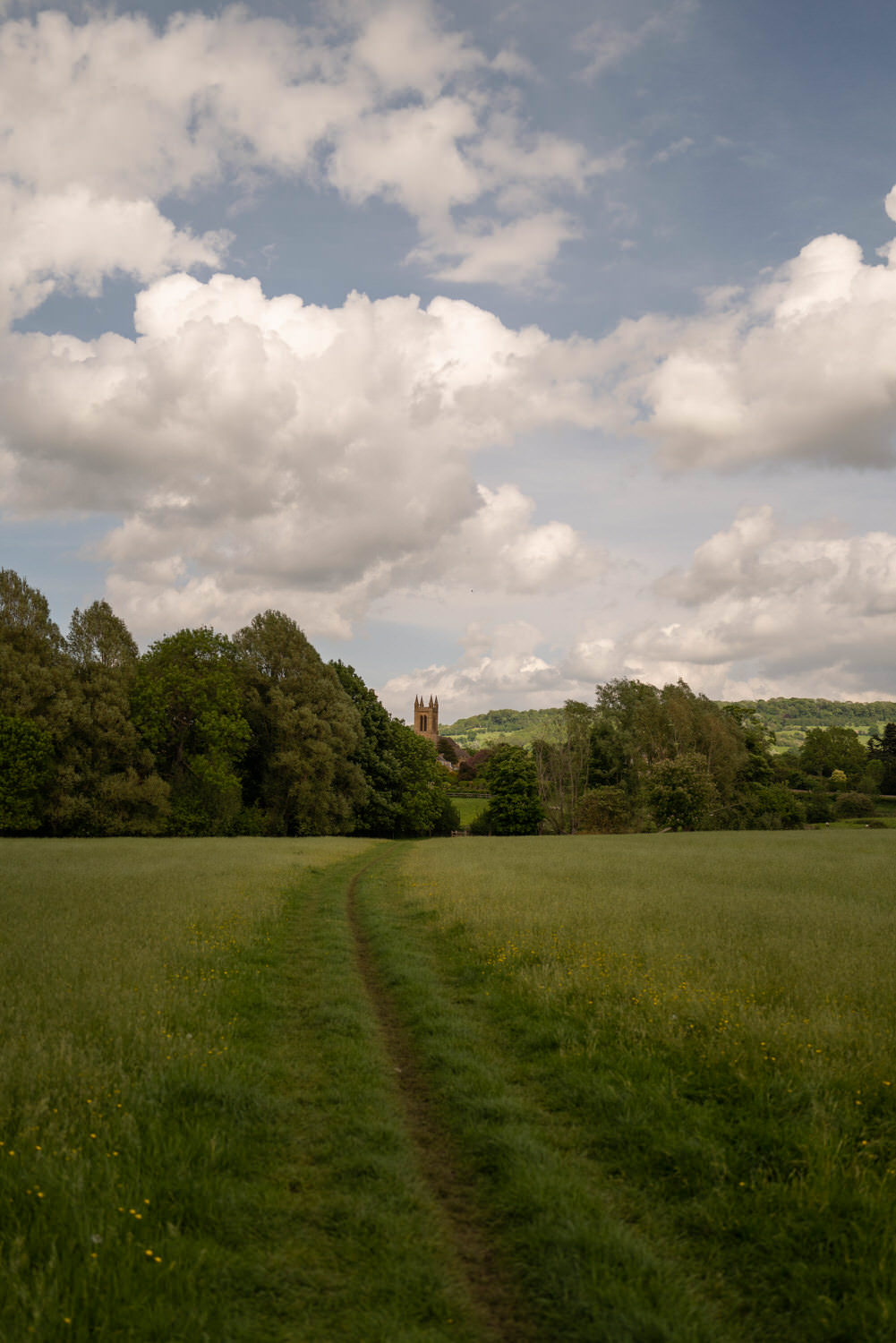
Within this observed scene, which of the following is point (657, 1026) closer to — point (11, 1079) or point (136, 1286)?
point (136, 1286)

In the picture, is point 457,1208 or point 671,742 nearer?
point 457,1208

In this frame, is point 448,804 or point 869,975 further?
point 448,804

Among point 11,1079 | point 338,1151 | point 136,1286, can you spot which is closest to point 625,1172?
point 338,1151

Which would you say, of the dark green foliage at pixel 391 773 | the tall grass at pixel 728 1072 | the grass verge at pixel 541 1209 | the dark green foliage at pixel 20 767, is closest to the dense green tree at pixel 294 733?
the dark green foliage at pixel 391 773

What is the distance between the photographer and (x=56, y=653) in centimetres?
4862

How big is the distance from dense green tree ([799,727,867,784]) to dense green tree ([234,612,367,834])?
377ft

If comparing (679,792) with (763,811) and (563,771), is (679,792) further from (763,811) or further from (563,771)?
(763,811)

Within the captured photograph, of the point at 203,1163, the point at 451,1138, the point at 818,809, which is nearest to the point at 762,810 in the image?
the point at 818,809

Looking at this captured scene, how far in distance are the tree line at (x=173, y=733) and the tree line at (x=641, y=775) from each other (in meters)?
18.7

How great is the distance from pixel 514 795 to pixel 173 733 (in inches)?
1500

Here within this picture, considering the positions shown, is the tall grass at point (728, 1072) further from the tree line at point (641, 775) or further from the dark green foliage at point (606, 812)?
the dark green foliage at point (606, 812)

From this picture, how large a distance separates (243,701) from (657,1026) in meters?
49.9

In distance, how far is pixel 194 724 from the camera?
171ft

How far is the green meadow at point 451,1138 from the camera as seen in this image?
185 inches
